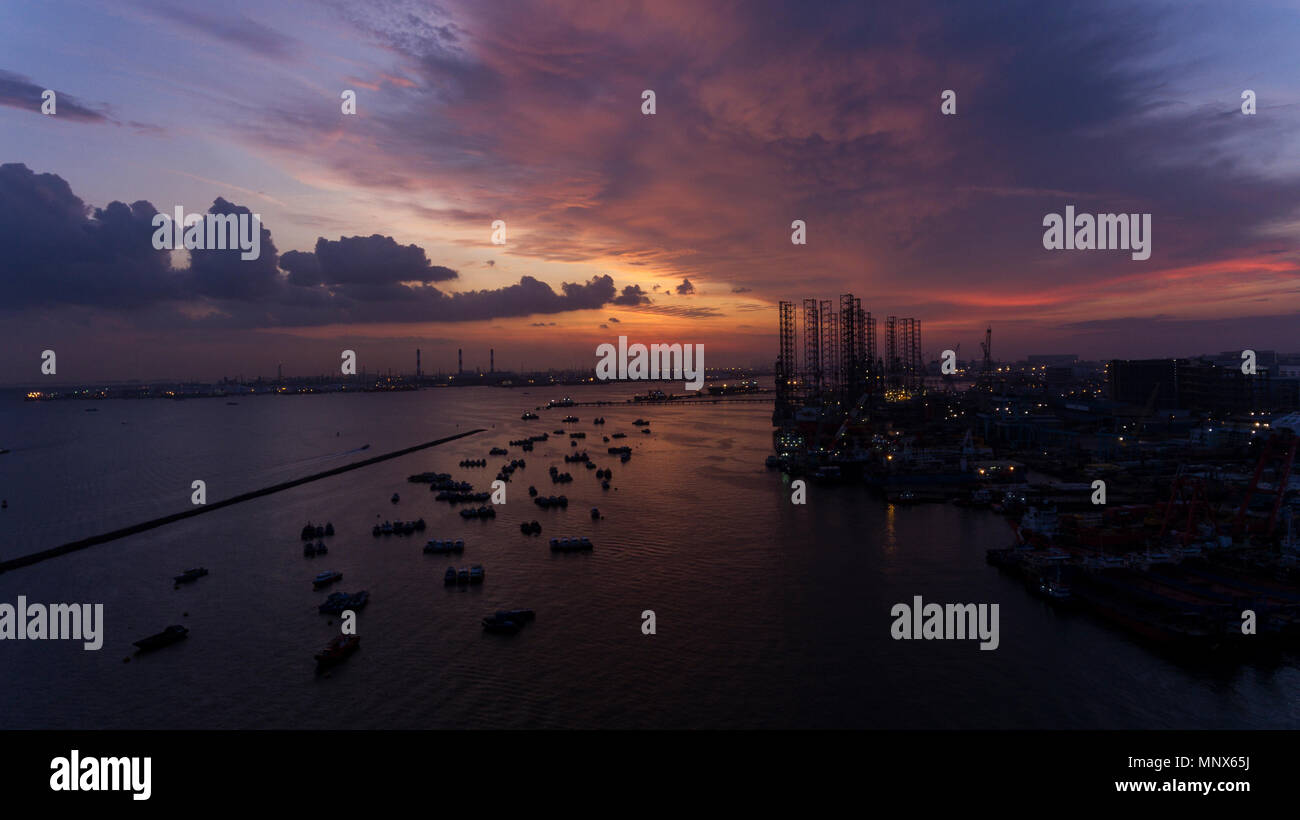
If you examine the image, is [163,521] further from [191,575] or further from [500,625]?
[500,625]

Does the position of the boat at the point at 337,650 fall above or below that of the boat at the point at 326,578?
below

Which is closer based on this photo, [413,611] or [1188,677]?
[1188,677]

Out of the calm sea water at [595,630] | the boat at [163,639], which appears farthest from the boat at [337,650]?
the boat at [163,639]

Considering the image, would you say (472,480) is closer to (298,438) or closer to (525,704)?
(525,704)

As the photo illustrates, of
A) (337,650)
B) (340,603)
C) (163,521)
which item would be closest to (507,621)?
(337,650)

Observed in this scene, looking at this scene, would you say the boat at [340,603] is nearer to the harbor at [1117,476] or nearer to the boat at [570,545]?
the boat at [570,545]

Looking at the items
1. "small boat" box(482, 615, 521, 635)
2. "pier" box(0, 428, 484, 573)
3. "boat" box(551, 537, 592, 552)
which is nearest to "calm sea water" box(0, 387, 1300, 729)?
"small boat" box(482, 615, 521, 635)
